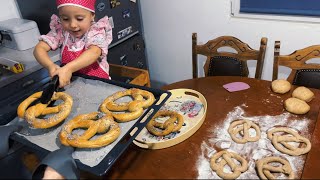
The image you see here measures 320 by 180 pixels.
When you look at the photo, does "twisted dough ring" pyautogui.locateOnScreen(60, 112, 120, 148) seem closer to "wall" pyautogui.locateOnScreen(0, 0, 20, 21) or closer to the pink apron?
the pink apron

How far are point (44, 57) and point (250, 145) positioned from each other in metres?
1.01

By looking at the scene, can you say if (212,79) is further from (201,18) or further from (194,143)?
(201,18)

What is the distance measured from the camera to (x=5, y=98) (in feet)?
5.46

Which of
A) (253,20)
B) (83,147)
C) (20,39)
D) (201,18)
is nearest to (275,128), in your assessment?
(83,147)

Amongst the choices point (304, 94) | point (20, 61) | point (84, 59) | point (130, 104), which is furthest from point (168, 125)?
point (20, 61)

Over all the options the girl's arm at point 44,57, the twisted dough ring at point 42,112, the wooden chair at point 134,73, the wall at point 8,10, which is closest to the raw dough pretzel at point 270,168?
the twisted dough ring at point 42,112

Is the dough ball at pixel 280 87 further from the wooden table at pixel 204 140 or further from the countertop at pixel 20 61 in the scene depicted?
the countertop at pixel 20 61

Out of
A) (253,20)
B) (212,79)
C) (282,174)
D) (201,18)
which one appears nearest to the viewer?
(282,174)

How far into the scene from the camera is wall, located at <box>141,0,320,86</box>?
2.05 m

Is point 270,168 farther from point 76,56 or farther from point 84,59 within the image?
point 76,56

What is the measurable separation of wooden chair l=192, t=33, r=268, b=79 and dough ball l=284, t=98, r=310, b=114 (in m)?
0.53

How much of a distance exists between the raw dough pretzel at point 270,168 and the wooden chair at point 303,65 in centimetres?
82

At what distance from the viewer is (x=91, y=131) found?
862 millimetres

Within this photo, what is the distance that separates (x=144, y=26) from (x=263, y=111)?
1.89m
